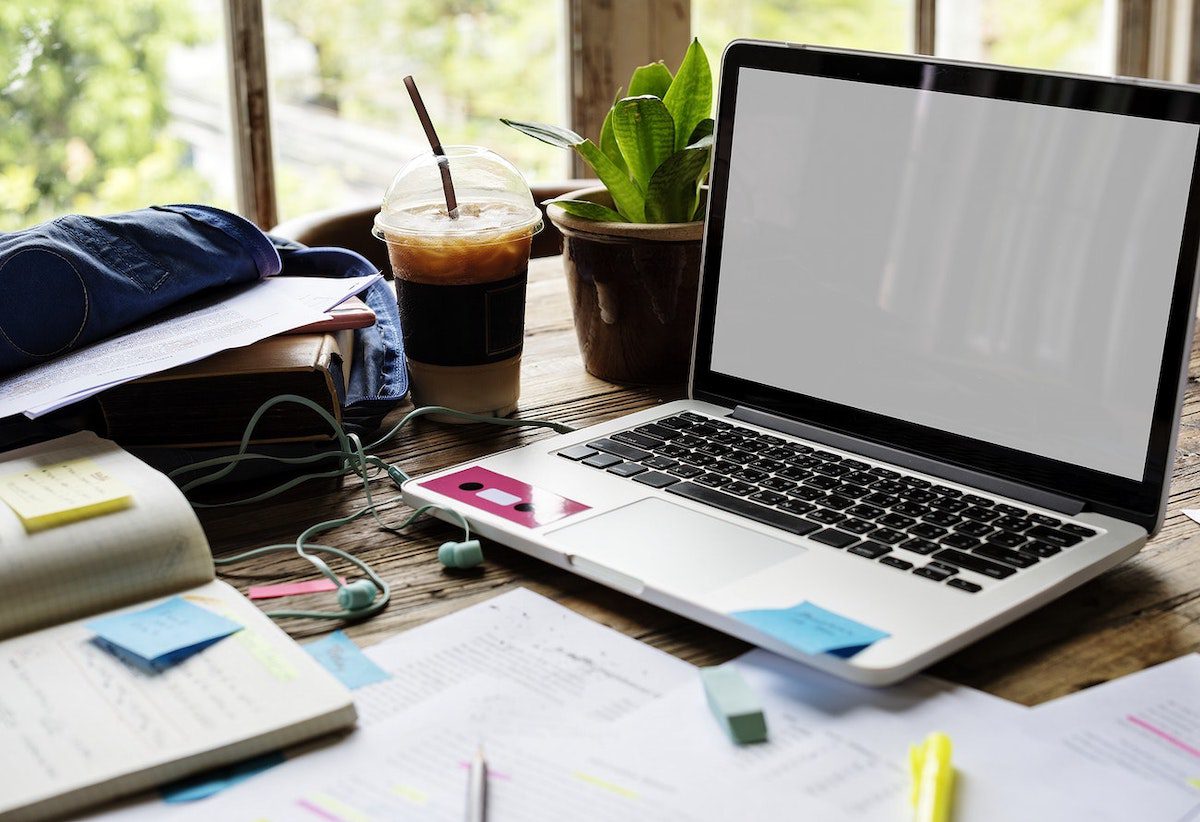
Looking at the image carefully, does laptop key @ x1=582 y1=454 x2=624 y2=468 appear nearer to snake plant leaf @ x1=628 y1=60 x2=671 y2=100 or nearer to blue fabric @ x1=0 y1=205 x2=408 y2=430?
blue fabric @ x1=0 y1=205 x2=408 y2=430

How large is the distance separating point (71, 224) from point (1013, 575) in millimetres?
720

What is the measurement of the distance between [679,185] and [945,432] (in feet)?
1.08

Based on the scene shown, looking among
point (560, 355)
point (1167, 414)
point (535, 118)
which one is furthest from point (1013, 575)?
point (535, 118)

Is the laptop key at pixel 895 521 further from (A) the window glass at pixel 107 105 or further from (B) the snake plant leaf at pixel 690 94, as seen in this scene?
(A) the window glass at pixel 107 105

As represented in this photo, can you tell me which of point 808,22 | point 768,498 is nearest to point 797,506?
point 768,498

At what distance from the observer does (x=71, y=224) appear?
3.04 ft

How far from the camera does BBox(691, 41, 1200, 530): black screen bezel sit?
0.70m

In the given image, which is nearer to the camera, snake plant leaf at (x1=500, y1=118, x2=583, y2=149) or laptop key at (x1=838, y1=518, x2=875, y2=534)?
laptop key at (x1=838, y1=518, x2=875, y2=534)

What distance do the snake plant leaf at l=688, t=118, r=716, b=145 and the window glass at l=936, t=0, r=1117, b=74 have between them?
1.92 m

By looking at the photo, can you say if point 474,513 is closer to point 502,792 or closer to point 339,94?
point 502,792

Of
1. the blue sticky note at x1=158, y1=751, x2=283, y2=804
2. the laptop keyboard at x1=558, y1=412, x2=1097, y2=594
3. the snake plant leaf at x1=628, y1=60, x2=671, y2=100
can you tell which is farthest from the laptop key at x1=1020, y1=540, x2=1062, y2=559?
the snake plant leaf at x1=628, y1=60, x2=671, y2=100

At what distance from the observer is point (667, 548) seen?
713mm

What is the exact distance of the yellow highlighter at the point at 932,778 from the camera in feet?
1.62

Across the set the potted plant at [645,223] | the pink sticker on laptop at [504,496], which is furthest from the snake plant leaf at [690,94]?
the pink sticker on laptop at [504,496]
